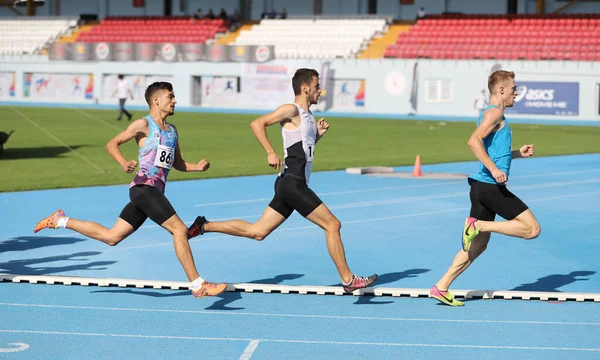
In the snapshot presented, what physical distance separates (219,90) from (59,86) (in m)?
10.6

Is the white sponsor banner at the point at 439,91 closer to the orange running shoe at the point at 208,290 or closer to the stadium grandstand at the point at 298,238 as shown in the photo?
the stadium grandstand at the point at 298,238

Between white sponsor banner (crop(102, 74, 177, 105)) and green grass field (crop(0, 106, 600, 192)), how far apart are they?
11454 millimetres

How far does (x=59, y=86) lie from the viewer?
5919 cm

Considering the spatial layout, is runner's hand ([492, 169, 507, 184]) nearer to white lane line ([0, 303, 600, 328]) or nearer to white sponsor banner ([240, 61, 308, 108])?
white lane line ([0, 303, 600, 328])

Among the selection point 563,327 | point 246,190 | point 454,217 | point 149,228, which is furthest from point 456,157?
point 563,327

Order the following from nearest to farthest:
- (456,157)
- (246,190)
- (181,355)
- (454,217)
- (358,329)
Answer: (181,355), (358,329), (454,217), (246,190), (456,157)

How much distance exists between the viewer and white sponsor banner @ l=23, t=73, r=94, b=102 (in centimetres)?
5862

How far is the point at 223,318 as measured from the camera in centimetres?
777

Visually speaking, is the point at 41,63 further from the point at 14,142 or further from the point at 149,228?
the point at 149,228

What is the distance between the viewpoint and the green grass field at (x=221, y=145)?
20.5 metres

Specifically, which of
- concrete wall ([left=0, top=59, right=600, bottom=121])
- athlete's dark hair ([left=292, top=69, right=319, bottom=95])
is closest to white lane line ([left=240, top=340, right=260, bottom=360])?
athlete's dark hair ([left=292, top=69, right=319, bottom=95])

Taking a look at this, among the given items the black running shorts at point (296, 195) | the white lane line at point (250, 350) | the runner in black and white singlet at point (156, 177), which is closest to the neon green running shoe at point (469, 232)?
the black running shorts at point (296, 195)

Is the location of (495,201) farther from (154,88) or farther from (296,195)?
(154,88)

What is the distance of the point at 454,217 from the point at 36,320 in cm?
801
